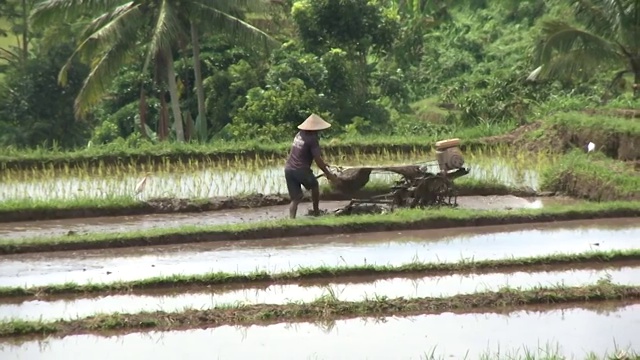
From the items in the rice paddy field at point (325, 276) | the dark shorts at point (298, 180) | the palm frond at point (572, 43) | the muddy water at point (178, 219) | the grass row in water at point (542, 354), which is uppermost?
the palm frond at point (572, 43)

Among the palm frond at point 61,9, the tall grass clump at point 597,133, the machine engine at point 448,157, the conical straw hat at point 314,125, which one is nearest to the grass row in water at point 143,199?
the machine engine at point 448,157

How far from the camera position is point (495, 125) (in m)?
18.0

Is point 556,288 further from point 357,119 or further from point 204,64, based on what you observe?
point 204,64

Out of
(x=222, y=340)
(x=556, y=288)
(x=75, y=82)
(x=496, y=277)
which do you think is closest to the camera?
(x=222, y=340)

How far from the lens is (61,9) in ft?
55.5

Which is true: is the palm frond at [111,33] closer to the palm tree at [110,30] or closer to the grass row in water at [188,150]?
the palm tree at [110,30]

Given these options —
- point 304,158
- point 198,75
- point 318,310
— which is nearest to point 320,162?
point 304,158

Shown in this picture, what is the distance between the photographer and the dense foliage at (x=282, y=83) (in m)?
17.8

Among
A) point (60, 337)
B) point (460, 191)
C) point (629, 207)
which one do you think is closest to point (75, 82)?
point (460, 191)

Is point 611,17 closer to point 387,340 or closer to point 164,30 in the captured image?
point 164,30

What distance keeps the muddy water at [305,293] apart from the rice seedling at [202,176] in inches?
183

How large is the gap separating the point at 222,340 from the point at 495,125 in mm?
12022

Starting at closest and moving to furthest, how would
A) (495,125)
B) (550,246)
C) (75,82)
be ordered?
1. (550,246)
2. (495,125)
3. (75,82)

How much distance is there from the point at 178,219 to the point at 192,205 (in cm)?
52
